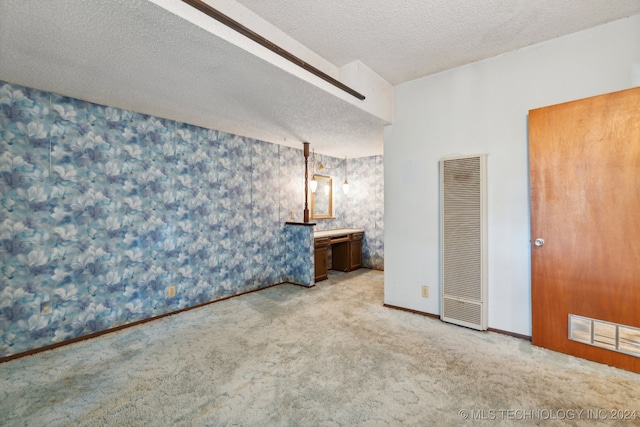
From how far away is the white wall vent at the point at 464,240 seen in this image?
2.73 metres

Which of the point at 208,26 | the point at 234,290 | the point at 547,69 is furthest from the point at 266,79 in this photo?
the point at 234,290

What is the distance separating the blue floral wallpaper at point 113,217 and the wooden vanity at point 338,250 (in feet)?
1.23

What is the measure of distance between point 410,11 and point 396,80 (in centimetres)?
125

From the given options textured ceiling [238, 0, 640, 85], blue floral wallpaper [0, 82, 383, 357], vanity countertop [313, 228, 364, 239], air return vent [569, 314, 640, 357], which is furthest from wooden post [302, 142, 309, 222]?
air return vent [569, 314, 640, 357]

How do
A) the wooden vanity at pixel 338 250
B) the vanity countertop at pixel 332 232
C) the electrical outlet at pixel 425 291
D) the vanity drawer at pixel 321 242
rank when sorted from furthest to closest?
the vanity countertop at pixel 332 232, the wooden vanity at pixel 338 250, the vanity drawer at pixel 321 242, the electrical outlet at pixel 425 291

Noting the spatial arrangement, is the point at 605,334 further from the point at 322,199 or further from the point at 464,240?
the point at 322,199

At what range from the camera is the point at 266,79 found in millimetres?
2344

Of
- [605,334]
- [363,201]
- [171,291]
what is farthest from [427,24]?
[363,201]

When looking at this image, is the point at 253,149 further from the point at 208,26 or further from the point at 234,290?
the point at 208,26

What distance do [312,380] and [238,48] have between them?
2367 millimetres

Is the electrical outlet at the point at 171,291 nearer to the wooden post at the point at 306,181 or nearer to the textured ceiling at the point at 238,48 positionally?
the textured ceiling at the point at 238,48

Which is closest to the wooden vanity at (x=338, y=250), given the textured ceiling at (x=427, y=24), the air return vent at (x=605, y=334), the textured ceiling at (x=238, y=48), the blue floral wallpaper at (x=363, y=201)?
the blue floral wallpaper at (x=363, y=201)

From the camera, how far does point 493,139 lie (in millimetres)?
2754

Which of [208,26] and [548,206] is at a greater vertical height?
[208,26]
